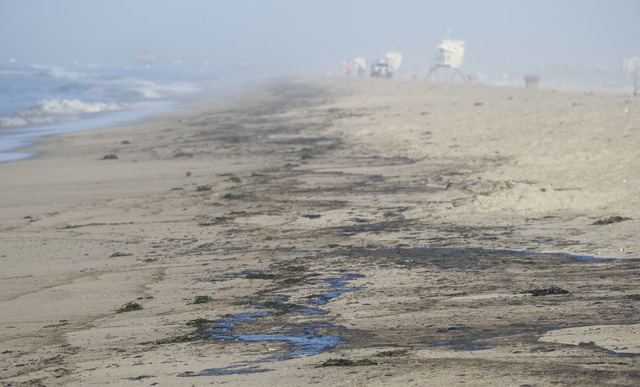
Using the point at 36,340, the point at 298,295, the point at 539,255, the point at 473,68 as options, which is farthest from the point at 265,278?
the point at 473,68

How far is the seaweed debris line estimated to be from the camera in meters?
3.62

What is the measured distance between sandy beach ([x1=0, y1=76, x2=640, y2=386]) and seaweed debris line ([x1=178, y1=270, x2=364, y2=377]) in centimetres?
2

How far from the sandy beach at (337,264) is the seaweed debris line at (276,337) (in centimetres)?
2

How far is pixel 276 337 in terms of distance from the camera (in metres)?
4.12

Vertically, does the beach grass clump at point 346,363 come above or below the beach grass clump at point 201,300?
above

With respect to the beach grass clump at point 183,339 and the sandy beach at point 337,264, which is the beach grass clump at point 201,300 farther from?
the beach grass clump at point 183,339

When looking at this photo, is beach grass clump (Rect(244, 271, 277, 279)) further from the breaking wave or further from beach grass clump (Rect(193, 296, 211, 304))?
the breaking wave

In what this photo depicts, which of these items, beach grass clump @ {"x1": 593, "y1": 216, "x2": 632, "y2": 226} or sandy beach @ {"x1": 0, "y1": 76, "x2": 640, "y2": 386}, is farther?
beach grass clump @ {"x1": 593, "y1": 216, "x2": 632, "y2": 226}

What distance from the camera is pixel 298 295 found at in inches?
196

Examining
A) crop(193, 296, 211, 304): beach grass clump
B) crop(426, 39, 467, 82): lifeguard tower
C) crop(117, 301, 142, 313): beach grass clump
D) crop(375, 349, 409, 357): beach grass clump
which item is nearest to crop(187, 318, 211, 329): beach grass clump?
crop(193, 296, 211, 304): beach grass clump

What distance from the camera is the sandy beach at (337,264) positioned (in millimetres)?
3648

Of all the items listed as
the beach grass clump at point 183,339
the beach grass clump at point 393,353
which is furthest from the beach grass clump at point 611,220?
the beach grass clump at point 183,339

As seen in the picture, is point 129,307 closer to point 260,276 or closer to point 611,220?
point 260,276

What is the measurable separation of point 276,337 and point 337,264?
5.70 feet
